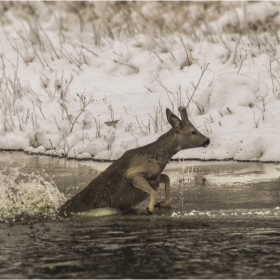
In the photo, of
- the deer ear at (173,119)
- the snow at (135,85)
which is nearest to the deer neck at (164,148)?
the deer ear at (173,119)

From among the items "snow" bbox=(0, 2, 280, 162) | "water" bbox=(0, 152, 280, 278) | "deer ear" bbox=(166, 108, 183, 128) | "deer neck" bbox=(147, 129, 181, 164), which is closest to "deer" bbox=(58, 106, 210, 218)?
"deer neck" bbox=(147, 129, 181, 164)

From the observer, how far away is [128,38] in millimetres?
21609

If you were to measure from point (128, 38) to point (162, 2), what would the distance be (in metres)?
3.99

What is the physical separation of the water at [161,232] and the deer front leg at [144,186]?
141mm

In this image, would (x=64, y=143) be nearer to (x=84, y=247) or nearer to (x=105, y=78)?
(x=105, y=78)

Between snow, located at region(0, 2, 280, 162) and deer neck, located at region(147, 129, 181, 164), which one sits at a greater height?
snow, located at region(0, 2, 280, 162)

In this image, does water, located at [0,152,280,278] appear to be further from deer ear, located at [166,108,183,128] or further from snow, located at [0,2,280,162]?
snow, located at [0,2,280,162]

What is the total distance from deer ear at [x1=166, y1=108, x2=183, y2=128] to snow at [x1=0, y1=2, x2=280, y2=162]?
3230 millimetres

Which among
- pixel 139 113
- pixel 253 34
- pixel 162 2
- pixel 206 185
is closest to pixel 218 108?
pixel 139 113

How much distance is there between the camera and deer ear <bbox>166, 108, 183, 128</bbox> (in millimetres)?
9977

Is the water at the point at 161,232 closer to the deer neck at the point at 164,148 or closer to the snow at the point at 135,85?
the deer neck at the point at 164,148

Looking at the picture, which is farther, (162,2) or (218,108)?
(162,2)

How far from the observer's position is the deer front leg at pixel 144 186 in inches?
364

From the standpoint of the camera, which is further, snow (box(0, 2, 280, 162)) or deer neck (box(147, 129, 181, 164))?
snow (box(0, 2, 280, 162))
